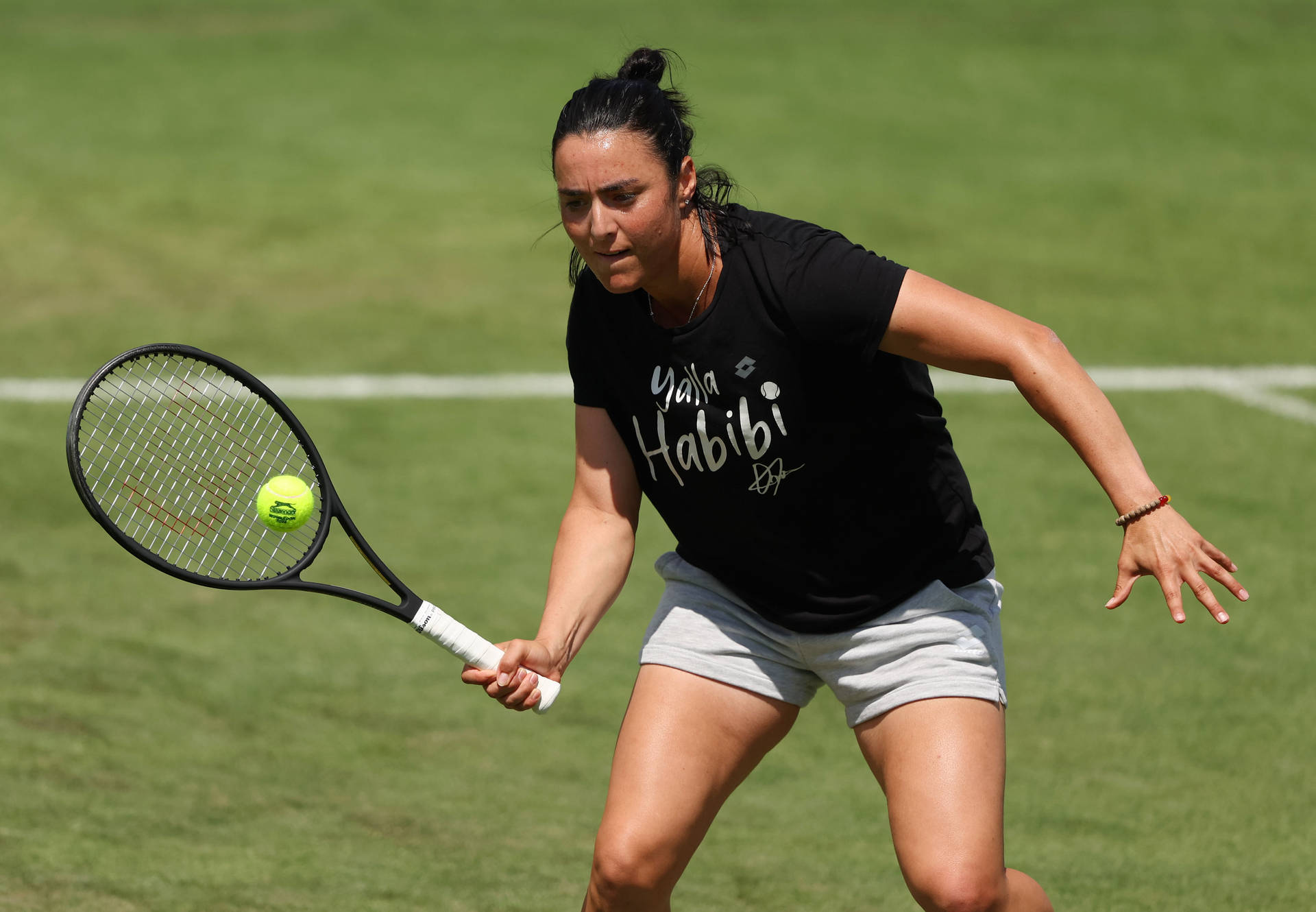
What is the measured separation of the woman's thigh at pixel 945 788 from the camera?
10.2ft

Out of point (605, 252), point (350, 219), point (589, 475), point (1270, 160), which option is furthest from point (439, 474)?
point (1270, 160)

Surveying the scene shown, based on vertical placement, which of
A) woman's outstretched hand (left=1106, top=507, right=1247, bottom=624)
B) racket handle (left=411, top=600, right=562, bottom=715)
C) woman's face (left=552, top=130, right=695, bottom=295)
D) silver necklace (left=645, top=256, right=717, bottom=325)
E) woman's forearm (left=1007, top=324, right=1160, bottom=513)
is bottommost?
racket handle (left=411, top=600, right=562, bottom=715)

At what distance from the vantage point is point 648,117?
328cm

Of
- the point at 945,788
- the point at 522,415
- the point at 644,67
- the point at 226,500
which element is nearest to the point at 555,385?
the point at 522,415

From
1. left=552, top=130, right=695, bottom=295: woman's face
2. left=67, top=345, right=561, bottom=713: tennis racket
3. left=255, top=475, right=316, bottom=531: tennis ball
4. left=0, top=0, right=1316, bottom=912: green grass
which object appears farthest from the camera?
left=0, top=0, right=1316, bottom=912: green grass

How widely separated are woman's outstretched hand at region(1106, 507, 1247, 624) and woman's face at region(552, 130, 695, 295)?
3.60 feet

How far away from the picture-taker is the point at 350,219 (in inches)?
401

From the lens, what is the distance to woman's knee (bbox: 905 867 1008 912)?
3.07 meters

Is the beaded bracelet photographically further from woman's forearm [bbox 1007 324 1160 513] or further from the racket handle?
the racket handle

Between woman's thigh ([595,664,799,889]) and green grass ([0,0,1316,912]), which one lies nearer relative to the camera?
woman's thigh ([595,664,799,889])

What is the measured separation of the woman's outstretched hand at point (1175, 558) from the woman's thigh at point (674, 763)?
88 centimetres
